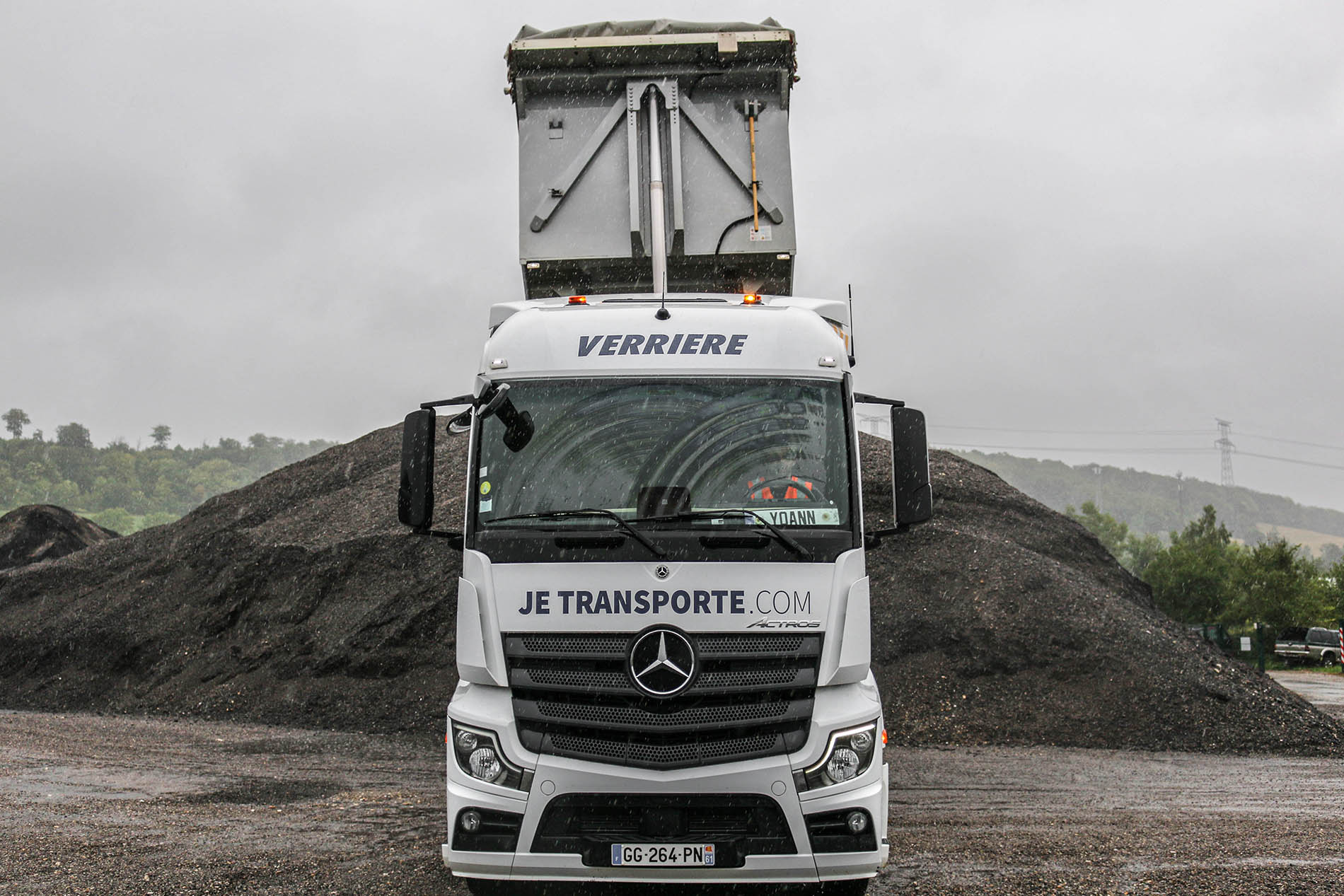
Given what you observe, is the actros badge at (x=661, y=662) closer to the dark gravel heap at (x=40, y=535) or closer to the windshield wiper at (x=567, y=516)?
the windshield wiper at (x=567, y=516)

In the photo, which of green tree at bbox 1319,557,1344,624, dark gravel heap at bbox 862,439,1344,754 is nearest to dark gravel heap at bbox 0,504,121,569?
dark gravel heap at bbox 862,439,1344,754

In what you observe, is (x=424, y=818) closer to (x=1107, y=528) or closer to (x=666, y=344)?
(x=666, y=344)

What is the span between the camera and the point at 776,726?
503cm

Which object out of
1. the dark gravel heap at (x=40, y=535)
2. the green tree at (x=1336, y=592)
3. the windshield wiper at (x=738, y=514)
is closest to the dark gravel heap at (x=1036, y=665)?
the windshield wiper at (x=738, y=514)

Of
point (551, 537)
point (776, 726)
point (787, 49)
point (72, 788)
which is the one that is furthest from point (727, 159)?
point (72, 788)

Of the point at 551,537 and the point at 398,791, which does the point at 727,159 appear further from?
the point at 398,791

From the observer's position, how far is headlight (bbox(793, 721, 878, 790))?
4949 mm

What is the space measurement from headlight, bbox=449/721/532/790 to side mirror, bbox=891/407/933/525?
2.29m

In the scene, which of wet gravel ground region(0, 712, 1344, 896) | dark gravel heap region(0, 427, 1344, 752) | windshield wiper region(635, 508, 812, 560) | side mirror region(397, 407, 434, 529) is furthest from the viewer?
dark gravel heap region(0, 427, 1344, 752)

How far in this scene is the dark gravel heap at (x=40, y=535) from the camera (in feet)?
82.5

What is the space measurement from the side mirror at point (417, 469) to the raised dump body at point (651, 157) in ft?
9.92

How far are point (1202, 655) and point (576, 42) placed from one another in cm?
1231

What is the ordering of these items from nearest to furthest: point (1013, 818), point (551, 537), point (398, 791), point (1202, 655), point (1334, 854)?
Answer: point (551, 537)
point (1334, 854)
point (1013, 818)
point (398, 791)
point (1202, 655)

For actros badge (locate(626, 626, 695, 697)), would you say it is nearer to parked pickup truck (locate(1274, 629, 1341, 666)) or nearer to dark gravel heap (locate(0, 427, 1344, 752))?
dark gravel heap (locate(0, 427, 1344, 752))
